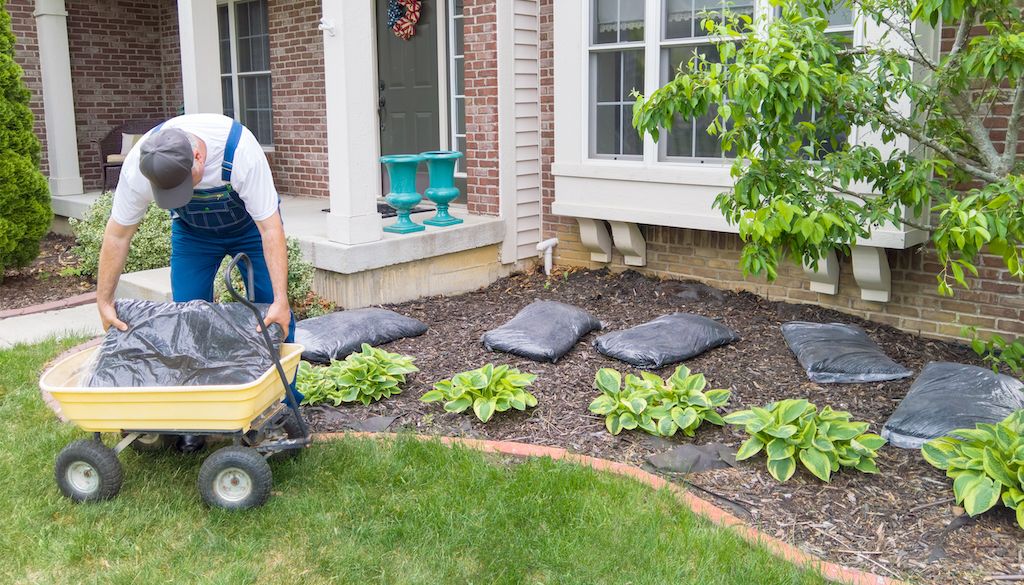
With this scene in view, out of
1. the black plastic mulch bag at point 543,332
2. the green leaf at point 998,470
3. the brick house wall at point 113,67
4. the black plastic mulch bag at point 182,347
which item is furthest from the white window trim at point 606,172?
the brick house wall at point 113,67

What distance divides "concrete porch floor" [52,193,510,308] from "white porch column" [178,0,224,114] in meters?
1.87

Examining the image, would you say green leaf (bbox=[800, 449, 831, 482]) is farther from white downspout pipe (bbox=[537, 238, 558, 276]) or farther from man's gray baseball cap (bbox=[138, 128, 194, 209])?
white downspout pipe (bbox=[537, 238, 558, 276])

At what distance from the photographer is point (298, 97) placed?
9.99m

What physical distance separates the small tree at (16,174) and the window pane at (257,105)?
10.9 ft

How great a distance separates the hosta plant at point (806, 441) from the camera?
3639mm

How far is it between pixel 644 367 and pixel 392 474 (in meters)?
1.79

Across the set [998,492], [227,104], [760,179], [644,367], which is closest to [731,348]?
[644,367]

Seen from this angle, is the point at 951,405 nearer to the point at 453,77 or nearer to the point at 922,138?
the point at 922,138

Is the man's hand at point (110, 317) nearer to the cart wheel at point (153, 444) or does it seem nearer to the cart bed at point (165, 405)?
the cart bed at point (165, 405)

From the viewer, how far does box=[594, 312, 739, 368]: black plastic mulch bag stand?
5.06 meters

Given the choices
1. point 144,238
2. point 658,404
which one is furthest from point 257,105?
point 658,404

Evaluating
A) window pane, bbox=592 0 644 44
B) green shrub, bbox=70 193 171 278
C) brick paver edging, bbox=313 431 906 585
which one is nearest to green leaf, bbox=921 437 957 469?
brick paver edging, bbox=313 431 906 585

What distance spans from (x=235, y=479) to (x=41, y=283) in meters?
5.48

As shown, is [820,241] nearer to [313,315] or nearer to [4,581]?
[4,581]
